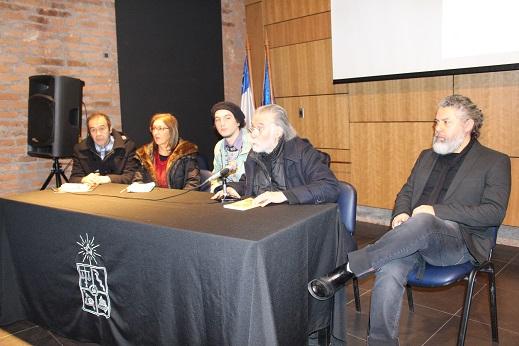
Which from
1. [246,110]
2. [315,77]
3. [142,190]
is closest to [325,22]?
Result: [315,77]

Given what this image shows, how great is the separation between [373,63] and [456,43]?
0.81 metres

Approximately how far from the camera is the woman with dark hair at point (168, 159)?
3170 millimetres

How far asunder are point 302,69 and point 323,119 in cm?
64

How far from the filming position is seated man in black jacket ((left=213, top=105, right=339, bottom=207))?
7.64ft

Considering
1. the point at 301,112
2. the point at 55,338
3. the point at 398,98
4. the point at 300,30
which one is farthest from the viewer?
the point at 301,112

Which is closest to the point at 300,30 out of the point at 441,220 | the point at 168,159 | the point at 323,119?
the point at 323,119

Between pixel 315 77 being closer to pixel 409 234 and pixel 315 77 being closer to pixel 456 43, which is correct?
pixel 456 43

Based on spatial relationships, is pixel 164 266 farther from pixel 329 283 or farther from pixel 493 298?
pixel 493 298

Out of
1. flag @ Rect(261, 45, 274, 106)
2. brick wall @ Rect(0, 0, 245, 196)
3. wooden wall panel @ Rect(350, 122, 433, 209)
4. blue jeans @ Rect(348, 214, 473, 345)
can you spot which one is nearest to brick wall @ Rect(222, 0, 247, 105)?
flag @ Rect(261, 45, 274, 106)

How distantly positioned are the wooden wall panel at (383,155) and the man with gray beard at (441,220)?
1815 millimetres

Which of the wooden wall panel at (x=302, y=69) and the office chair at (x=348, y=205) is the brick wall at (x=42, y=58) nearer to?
the wooden wall panel at (x=302, y=69)

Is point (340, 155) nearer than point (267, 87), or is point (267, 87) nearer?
point (340, 155)

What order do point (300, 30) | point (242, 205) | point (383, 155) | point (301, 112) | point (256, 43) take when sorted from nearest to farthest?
point (242, 205)
point (383, 155)
point (300, 30)
point (301, 112)
point (256, 43)

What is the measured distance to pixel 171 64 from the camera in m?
5.12
